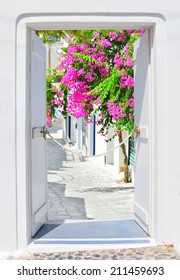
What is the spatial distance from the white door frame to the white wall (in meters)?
0.01

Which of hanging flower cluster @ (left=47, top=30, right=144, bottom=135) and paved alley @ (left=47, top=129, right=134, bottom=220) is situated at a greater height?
hanging flower cluster @ (left=47, top=30, right=144, bottom=135)

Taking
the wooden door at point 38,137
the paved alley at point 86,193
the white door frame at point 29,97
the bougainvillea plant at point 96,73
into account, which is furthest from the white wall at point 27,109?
the bougainvillea plant at point 96,73

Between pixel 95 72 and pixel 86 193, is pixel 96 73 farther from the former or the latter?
pixel 86 193

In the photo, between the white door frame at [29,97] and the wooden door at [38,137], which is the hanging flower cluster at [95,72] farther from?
the white door frame at [29,97]

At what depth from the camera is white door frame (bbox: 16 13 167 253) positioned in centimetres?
608

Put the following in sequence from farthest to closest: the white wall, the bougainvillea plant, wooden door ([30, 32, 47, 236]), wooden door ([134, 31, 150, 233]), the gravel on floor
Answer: the bougainvillea plant
wooden door ([134, 31, 150, 233])
wooden door ([30, 32, 47, 236])
the white wall
the gravel on floor

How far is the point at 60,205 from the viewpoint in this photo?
11805 millimetres

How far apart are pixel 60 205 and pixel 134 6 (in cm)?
669

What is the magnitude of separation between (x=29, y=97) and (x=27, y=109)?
0.18 metres

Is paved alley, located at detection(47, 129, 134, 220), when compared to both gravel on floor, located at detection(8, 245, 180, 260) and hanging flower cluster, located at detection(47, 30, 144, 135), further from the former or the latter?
gravel on floor, located at detection(8, 245, 180, 260)

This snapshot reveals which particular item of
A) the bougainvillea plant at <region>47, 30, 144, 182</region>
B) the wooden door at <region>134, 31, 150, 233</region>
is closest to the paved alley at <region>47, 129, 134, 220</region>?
the bougainvillea plant at <region>47, 30, 144, 182</region>

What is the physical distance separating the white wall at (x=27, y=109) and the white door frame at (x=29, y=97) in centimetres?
1

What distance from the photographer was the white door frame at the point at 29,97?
6078 mm

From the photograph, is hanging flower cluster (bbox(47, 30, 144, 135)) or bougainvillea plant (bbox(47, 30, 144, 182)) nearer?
bougainvillea plant (bbox(47, 30, 144, 182))
